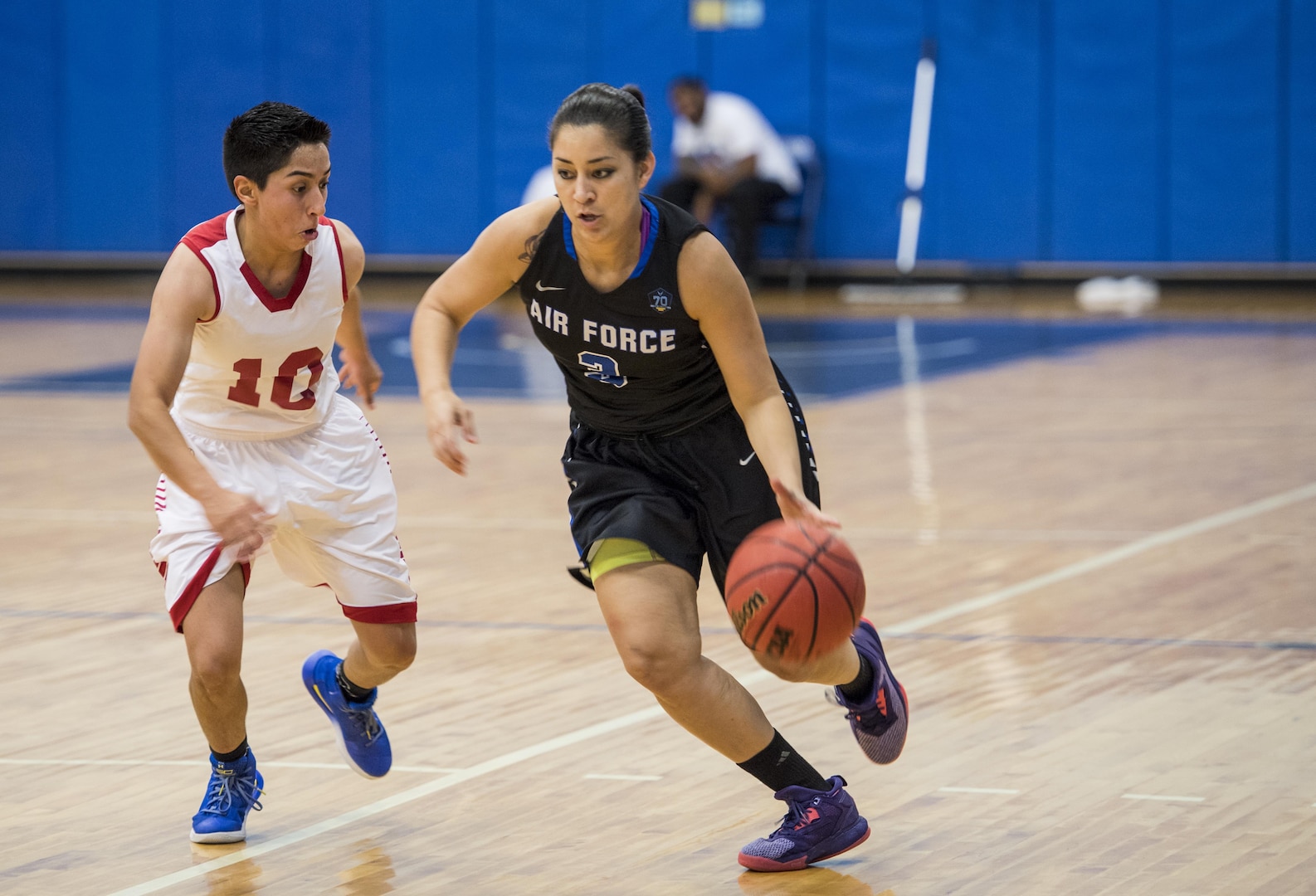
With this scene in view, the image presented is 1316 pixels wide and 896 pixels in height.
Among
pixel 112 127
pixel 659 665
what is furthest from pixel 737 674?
pixel 112 127

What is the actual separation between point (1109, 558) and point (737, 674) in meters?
1.87

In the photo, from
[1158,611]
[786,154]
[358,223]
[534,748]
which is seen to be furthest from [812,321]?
[534,748]

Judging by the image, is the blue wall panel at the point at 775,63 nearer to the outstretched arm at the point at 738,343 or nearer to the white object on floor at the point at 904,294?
the white object on floor at the point at 904,294

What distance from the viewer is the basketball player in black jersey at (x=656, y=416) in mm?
3279

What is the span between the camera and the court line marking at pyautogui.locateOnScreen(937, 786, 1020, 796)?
377 centimetres

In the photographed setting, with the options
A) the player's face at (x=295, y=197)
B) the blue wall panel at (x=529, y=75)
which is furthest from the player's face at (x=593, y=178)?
the blue wall panel at (x=529, y=75)

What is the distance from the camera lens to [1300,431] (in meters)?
8.69

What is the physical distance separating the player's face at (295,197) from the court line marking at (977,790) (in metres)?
1.70

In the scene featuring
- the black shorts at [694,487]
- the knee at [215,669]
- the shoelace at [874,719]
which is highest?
the black shorts at [694,487]

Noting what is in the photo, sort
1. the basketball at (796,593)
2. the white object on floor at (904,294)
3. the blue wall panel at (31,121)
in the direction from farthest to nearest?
the blue wall panel at (31,121) < the white object on floor at (904,294) < the basketball at (796,593)

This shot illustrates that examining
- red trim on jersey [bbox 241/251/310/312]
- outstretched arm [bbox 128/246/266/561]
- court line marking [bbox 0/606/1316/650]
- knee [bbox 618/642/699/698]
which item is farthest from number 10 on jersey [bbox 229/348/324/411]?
court line marking [bbox 0/606/1316/650]

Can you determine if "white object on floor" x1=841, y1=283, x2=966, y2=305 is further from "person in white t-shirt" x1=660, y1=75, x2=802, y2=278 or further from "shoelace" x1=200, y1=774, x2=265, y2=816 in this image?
"shoelace" x1=200, y1=774, x2=265, y2=816

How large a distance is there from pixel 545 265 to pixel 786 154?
12529 millimetres

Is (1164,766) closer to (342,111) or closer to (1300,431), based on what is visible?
(1300,431)
